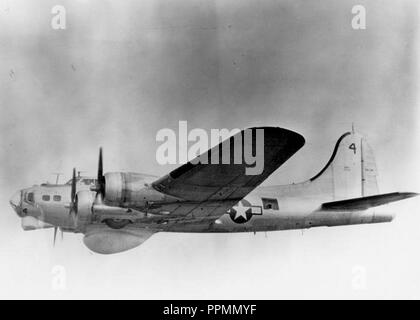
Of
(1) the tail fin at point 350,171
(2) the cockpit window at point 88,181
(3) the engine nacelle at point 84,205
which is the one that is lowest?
(3) the engine nacelle at point 84,205

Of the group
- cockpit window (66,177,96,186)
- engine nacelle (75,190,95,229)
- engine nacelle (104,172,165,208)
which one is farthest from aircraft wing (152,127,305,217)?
cockpit window (66,177,96,186)

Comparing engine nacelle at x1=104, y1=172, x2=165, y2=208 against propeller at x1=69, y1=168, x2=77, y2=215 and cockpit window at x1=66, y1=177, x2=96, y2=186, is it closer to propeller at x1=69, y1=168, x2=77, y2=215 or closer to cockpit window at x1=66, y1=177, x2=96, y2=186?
propeller at x1=69, y1=168, x2=77, y2=215

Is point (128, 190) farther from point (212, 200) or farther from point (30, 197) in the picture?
point (30, 197)

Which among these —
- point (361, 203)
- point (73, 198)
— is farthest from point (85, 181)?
point (361, 203)

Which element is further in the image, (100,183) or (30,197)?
(30,197)

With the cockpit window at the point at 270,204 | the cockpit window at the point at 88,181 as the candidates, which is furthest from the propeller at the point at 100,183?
the cockpit window at the point at 270,204

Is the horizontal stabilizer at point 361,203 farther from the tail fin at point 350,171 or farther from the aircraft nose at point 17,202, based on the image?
the aircraft nose at point 17,202

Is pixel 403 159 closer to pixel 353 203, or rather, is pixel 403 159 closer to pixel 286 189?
pixel 353 203
